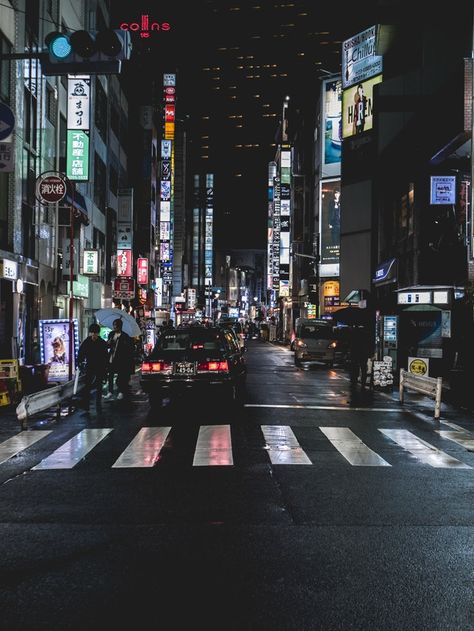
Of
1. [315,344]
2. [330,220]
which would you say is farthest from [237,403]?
[330,220]

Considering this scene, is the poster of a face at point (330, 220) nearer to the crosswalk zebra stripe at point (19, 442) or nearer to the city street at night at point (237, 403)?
the city street at night at point (237, 403)

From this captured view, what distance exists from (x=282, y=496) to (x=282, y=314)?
86.3 metres

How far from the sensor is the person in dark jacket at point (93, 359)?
16.0 meters

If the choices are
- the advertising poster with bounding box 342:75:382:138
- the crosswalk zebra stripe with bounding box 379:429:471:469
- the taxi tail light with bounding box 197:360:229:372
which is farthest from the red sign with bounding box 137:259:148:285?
the crosswalk zebra stripe with bounding box 379:429:471:469

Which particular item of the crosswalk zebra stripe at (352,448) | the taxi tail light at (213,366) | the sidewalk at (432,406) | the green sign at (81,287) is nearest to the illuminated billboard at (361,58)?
the green sign at (81,287)

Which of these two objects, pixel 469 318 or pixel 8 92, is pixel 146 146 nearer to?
pixel 8 92

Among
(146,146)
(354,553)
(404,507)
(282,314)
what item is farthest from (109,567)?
(282,314)

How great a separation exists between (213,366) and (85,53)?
7.02m

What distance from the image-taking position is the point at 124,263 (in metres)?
48.8

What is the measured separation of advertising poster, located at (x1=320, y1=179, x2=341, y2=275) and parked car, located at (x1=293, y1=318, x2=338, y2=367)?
23849 millimetres

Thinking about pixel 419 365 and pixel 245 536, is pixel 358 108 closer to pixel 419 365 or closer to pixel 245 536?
pixel 419 365

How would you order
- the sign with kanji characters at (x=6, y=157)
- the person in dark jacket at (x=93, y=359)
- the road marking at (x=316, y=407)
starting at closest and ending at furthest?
the person in dark jacket at (x=93, y=359)
the sign with kanji characters at (x=6, y=157)
the road marking at (x=316, y=407)

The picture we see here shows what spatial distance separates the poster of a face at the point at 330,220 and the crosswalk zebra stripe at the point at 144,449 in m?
47.9

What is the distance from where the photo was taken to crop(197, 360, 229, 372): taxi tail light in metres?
15.7
